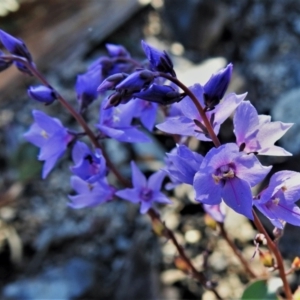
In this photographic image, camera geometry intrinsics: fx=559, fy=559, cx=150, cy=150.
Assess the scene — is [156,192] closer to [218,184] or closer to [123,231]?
→ [218,184]

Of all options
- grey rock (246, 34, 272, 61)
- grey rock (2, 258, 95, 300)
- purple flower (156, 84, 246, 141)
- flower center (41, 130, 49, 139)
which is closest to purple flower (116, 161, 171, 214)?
flower center (41, 130, 49, 139)

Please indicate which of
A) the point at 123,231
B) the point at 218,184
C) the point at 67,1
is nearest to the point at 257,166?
the point at 218,184

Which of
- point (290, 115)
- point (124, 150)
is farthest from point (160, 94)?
point (124, 150)

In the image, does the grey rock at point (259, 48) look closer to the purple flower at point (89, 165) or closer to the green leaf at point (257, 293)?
the green leaf at point (257, 293)

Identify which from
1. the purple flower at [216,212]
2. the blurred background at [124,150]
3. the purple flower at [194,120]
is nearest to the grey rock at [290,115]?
the blurred background at [124,150]

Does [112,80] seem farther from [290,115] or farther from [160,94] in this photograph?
[290,115]

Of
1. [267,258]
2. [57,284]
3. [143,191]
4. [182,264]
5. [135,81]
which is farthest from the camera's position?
[57,284]
